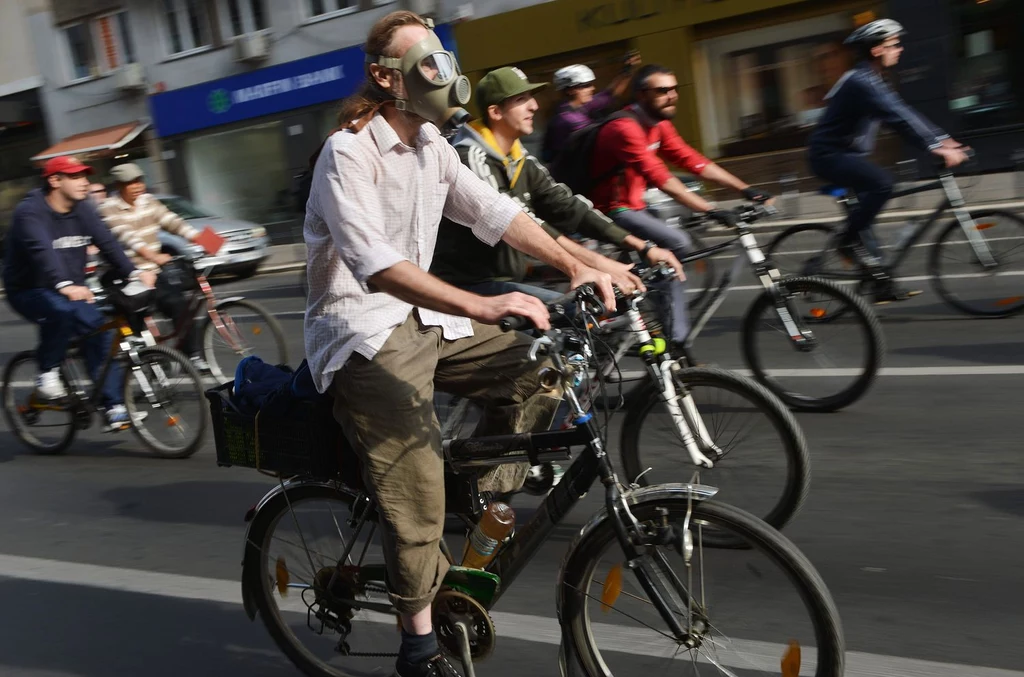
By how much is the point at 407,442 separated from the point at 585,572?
59 centimetres

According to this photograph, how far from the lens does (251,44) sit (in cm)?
2506

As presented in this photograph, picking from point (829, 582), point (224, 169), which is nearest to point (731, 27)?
point (224, 169)

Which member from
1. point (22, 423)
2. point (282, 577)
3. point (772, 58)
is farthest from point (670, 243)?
point (772, 58)

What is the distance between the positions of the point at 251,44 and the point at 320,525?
923 inches

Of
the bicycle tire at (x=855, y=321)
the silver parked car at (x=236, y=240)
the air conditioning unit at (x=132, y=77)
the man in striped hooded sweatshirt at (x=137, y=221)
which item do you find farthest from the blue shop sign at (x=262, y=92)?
the bicycle tire at (x=855, y=321)

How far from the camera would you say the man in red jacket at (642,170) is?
6469 millimetres

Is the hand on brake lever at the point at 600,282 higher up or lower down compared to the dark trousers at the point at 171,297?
higher up

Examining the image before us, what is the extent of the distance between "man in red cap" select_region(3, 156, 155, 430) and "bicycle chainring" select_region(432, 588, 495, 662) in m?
4.20

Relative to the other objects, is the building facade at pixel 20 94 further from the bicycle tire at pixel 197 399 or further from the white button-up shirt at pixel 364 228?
the white button-up shirt at pixel 364 228

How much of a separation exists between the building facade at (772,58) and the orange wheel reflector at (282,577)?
13.0m

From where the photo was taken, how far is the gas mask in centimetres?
275

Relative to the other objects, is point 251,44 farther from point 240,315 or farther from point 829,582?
point 829,582

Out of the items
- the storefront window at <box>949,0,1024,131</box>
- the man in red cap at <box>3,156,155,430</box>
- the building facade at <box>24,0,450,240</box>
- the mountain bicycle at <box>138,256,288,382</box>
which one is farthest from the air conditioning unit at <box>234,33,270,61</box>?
the man in red cap at <box>3,156,155,430</box>

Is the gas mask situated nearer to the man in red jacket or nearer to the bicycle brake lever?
the bicycle brake lever
